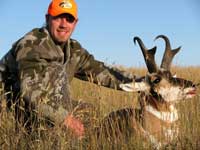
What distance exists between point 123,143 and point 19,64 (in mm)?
1275

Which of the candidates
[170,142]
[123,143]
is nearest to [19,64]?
[123,143]

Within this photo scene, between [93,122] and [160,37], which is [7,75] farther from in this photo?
[160,37]

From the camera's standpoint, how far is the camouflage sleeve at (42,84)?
364cm

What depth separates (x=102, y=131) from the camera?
11.9 feet

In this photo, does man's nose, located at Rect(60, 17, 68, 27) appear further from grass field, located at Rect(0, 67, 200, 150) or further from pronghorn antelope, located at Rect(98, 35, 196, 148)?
grass field, located at Rect(0, 67, 200, 150)

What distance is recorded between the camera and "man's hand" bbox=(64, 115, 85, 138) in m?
3.55

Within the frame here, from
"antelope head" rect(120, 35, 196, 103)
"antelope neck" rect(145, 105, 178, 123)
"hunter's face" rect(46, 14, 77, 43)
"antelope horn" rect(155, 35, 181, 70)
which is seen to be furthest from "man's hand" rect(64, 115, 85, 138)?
"antelope horn" rect(155, 35, 181, 70)

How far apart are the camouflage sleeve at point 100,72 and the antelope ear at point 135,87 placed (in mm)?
429

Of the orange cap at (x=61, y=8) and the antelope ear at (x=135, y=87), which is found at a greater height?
the orange cap at (x=61, y=8)

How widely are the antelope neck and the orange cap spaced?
4.35ft

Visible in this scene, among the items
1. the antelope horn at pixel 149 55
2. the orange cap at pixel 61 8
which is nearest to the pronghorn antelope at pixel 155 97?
the antelope horn at pixel 149 55

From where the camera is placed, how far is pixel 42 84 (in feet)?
12.5

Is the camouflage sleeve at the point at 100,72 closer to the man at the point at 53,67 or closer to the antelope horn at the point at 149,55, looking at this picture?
the man at the point at 53,67

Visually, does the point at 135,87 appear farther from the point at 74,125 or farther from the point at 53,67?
the point at 74,125
